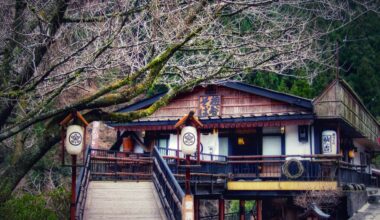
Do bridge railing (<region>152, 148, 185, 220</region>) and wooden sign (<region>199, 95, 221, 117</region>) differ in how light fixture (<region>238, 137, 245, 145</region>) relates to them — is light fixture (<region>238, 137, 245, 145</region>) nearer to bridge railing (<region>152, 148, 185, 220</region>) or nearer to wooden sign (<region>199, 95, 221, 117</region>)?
wooden sign (<region>199, 95, 221, 117</region>)

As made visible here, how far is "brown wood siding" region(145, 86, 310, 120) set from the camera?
2403 cm

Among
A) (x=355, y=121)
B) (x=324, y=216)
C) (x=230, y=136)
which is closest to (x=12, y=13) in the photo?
(x=324, y=216)

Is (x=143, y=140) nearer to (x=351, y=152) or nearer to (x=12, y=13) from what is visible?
(x=351, y=152)

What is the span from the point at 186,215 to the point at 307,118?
1138 centimetres

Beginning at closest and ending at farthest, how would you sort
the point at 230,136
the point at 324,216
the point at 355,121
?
the point at 324,216 < the point at 355,121 < the point at 230,136

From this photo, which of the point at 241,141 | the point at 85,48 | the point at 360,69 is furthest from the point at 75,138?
the point at 360,69

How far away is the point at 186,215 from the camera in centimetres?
1221

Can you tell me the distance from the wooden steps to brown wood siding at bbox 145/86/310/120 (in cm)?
920

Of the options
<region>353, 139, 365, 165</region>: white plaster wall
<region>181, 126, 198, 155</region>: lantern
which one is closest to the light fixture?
<region>353, 139, 365, 165</region>: white plaster wall

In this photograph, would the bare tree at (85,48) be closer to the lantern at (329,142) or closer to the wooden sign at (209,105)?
the lantern at (329,142)

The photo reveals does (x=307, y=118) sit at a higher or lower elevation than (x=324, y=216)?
higher

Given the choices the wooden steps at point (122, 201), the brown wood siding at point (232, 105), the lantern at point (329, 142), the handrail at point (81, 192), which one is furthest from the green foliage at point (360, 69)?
A: the handrail at point (81, 192)

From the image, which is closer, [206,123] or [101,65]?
[101,65]

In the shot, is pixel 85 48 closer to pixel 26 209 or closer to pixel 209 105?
pixel 26 209
